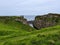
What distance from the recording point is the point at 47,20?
176ft

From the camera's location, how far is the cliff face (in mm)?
51112

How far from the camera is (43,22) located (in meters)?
55.2

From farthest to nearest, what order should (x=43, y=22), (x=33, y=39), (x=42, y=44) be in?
(x=43, y=22), (x=33, y=39), (x=42, y=44)

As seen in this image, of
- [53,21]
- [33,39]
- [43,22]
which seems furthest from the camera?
[43,22]

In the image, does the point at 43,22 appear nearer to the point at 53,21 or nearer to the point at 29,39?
the point at 53,21

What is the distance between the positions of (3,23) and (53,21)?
37.5ft

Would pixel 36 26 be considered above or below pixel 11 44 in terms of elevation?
below

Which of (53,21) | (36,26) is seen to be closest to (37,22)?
(36,26)

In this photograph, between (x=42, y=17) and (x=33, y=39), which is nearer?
(x=33, y=39)

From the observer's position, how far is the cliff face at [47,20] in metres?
51.1

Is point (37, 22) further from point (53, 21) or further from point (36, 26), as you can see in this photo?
point (53, 21)

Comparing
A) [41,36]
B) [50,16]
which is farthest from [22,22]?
[41,36]

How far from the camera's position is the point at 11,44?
64.7ft

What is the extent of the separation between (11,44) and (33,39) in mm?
1906
